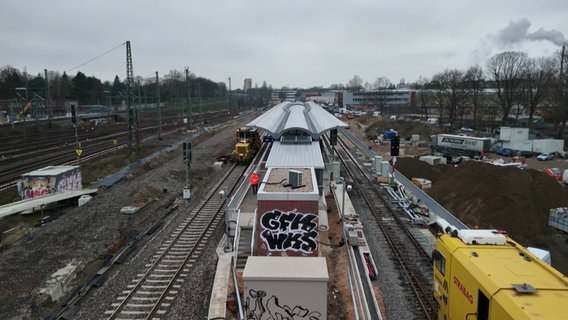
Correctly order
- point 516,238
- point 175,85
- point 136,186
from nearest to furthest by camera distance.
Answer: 1. point 516,238
2. point 136,186
3. point 175,85

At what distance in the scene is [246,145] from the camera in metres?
40.5

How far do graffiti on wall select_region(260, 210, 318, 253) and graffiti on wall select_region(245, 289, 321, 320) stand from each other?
5329 mm

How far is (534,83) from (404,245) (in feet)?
209

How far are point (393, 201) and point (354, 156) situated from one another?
20.5 meters

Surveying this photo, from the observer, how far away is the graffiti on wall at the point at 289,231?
1641 centimetres

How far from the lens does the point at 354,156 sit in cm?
4859

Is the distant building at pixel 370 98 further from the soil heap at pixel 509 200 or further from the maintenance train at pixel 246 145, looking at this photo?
the soil heap at pixel 509 200

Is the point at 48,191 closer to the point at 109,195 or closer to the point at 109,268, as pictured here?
the point at 109,195

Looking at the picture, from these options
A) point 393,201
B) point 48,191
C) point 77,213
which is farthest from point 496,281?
point 48,191

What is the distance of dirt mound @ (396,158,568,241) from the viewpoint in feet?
76.2

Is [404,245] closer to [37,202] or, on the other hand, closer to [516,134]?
[37,202]

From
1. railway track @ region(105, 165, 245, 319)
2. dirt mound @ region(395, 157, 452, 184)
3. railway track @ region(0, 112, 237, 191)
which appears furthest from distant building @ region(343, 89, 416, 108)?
railway track @ region(105, 165, 245, 319)

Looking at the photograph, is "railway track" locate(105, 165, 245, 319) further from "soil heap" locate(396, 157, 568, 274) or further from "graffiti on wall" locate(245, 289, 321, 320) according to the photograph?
"soil heap" locate(396, 157, 568, 274)

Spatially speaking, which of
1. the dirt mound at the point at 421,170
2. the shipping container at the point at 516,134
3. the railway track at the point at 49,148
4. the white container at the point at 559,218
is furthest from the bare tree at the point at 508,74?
the railway track at the point at 49,148
